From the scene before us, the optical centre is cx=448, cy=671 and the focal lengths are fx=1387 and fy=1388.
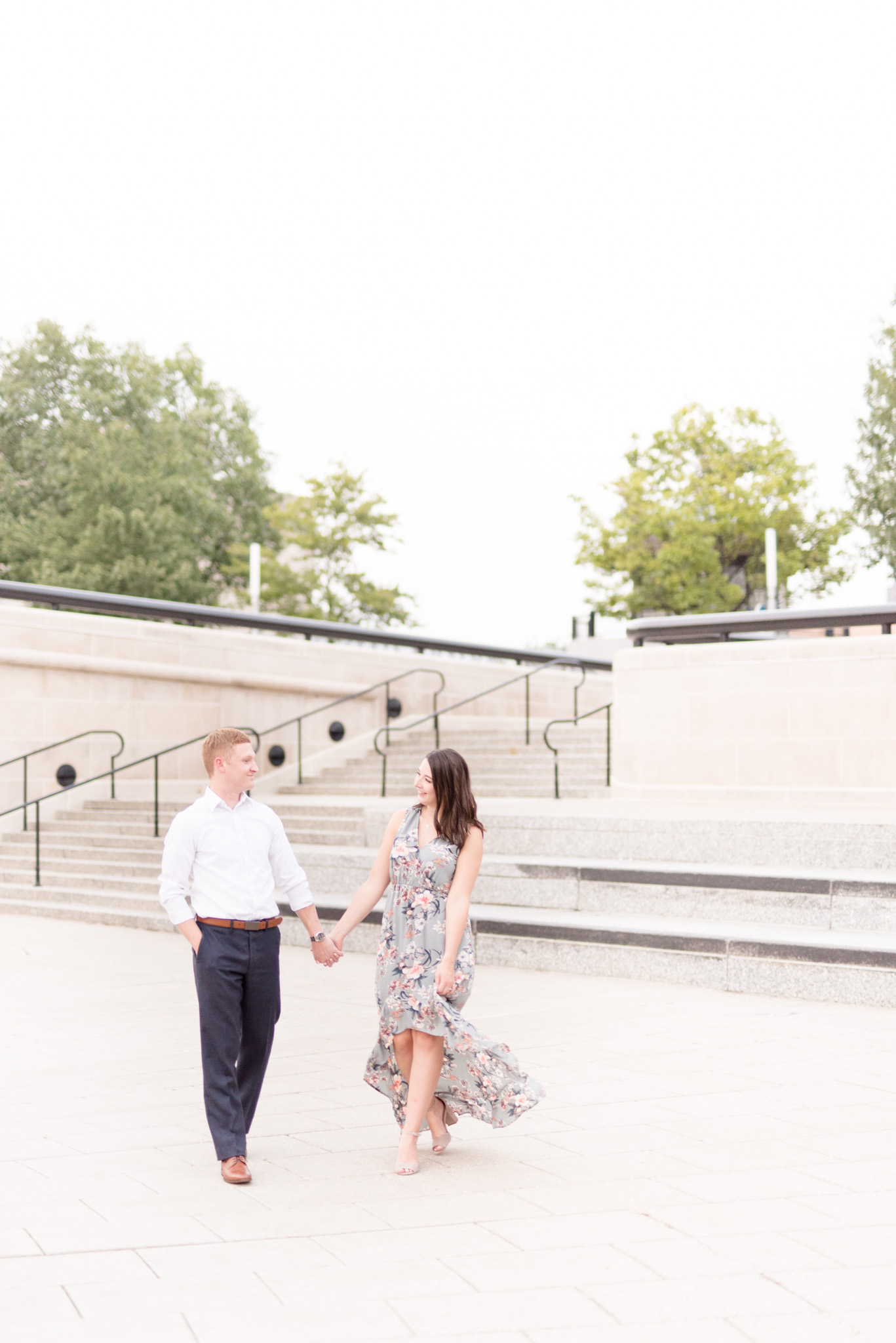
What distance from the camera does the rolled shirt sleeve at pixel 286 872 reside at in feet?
17.1

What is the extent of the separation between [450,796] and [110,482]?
31.7 m

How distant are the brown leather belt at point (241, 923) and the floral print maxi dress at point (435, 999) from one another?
0.46m

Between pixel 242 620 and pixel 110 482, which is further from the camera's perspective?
pixel 110 482

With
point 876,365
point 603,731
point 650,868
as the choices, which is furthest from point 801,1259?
point 876,365

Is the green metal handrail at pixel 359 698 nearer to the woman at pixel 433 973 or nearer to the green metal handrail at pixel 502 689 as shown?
the green metal handrail at pixel 502 689

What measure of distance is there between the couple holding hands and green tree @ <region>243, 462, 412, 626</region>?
101ft

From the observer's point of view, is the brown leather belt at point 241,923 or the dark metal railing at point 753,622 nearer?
the brown leather belt at point 241,923

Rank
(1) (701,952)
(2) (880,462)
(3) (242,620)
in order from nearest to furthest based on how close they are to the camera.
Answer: (1) (701,952) < (3) (242,620) < (2) (880,462)

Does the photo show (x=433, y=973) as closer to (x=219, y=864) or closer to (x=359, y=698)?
(x=219, y=864)

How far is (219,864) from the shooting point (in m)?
5.05

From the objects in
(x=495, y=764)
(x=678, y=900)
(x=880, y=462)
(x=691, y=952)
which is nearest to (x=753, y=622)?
(x=678, y=900)

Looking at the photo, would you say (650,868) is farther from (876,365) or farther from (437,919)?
(876,365)

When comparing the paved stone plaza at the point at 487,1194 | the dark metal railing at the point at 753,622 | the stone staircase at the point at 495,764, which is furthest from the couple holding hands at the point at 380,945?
the stone staircase at the point at 495,764

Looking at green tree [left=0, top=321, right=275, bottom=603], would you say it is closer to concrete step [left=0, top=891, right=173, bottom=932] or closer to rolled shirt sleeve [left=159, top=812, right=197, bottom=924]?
concrete step [left=0, top=891, right=173, bottom=932]
